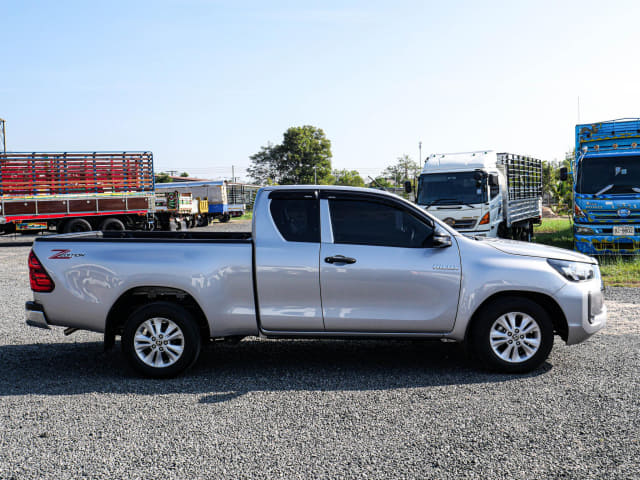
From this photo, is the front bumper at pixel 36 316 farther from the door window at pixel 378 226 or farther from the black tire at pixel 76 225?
the black tire at pixel 76 225

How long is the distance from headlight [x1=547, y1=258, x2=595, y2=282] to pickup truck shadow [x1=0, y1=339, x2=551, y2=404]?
3.00 feet

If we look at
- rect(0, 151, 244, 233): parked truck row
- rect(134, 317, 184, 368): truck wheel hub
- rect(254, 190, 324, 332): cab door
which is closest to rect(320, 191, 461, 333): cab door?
rect(254, 190, 324, 332): cab door

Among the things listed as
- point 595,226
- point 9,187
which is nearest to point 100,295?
point 595,226

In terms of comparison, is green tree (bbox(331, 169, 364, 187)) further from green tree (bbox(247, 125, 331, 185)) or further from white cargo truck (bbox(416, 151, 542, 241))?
white cargo truck (bbox(416, 151, 542, 241))

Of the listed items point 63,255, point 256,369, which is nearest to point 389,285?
point 256,369

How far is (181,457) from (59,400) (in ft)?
5.83

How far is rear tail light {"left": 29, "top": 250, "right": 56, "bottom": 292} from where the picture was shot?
5.83 meters

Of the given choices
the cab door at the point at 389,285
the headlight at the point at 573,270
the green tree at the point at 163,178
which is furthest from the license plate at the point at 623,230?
the green tree at the point at 163,178

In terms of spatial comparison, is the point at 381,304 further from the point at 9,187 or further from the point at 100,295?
the point at 9,187

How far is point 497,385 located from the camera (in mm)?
5379

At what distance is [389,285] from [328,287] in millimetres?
Answer: 552

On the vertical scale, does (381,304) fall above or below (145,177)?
below

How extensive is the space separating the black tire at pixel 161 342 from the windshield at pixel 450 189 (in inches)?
434

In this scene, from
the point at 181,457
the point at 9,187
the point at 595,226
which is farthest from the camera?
the point at 9,187
